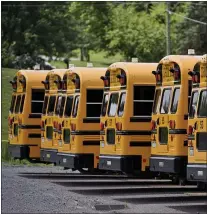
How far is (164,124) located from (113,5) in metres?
51.2

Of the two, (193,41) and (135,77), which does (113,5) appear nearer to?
(193,41)

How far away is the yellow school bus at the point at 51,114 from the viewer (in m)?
19.9

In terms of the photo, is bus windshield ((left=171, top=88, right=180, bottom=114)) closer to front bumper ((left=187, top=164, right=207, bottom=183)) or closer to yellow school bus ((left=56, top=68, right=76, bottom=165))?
front bumper ((left=187, top=164, right=207, bottom=183))

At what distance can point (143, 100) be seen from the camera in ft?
54.5

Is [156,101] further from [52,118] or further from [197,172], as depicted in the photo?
[52,118]

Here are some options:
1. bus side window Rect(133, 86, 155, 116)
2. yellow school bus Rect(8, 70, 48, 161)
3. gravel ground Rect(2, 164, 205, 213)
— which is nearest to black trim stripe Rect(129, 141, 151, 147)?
bus side window Rect(133, 86, 155, 116)

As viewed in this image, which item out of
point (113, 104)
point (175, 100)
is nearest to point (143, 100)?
point (113, 104)

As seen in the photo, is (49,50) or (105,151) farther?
(49,50)

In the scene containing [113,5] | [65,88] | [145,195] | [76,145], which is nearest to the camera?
[145,195]

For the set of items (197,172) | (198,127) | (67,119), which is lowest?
(197,172)

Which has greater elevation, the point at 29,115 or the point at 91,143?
the point at 29,115

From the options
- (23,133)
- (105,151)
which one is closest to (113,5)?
(23,133)

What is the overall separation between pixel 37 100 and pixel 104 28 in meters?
42.1

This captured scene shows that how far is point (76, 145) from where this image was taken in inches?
722
